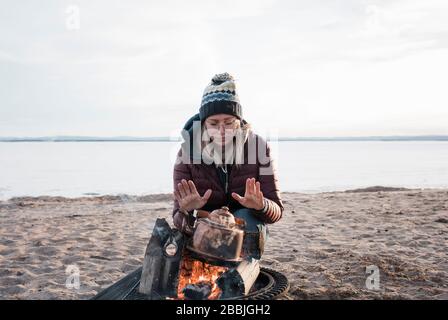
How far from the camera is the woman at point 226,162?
403 centimetres

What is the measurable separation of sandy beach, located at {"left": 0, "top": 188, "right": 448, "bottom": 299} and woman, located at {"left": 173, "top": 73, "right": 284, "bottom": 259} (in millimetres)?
1027

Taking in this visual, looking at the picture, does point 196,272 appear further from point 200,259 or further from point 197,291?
point 197,291

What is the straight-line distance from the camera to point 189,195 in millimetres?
3717

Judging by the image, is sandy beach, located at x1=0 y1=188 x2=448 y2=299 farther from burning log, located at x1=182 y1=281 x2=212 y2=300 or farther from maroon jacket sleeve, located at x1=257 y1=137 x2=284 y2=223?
burning log, located at x1=182 y1=281 x2=212 y2=300

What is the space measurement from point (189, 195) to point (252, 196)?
0.50 meters

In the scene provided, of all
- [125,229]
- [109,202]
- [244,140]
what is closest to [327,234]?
[125,229]

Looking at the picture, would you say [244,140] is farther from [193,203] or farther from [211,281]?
[211,281]

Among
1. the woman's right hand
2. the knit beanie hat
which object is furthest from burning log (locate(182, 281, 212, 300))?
the knit beanie hat

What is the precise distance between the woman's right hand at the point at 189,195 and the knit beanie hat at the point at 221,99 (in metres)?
0.70

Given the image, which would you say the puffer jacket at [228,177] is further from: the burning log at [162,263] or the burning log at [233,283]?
the burning log at [233,283]

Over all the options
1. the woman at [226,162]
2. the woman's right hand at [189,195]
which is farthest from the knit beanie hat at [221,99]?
the woman's right hand at [189,195]

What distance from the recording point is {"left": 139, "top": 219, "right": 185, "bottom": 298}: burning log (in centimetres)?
360

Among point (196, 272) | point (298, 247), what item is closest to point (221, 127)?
point (196, 272)

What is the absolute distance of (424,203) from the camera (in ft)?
36.4
